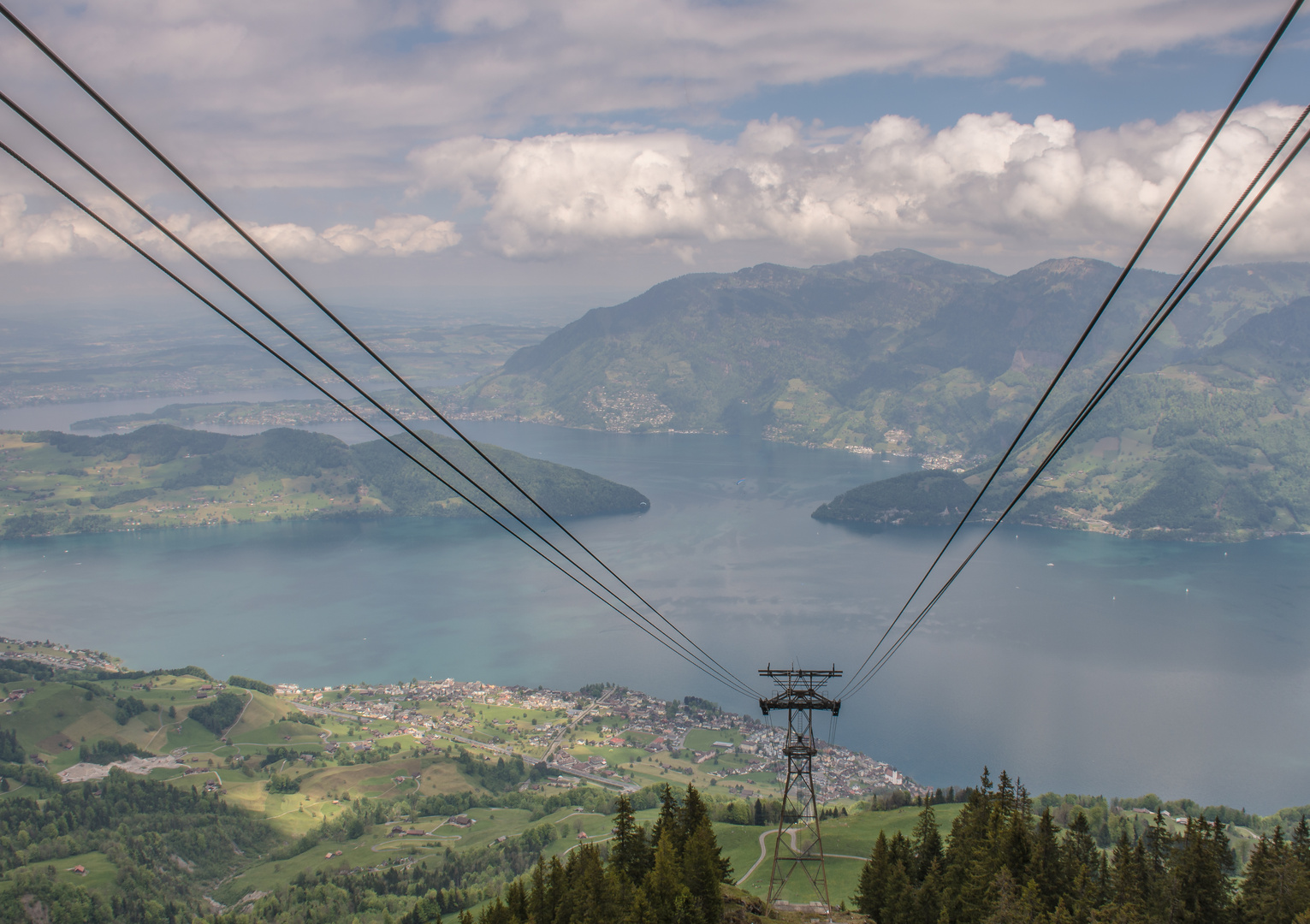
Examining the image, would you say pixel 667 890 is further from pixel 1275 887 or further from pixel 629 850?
pixel 1275 887

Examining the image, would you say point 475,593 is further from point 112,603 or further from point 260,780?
point 112,603

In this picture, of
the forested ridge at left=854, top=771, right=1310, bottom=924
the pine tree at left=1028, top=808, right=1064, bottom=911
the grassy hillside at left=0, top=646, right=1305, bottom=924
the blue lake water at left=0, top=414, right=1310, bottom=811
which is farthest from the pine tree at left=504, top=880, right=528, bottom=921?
the blue lake water at left=0, top=414, right=1310, bottom=811

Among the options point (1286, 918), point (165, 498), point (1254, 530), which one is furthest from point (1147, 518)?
point (165, 498)

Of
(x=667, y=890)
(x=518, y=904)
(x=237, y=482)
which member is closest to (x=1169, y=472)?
(x=518, y=904)

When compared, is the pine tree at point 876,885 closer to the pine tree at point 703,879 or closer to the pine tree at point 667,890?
the pine tree at point 703,879

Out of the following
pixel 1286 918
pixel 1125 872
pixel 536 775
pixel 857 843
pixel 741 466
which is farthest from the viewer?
pixel 741 466

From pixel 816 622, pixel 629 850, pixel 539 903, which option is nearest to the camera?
pixel 629 850
